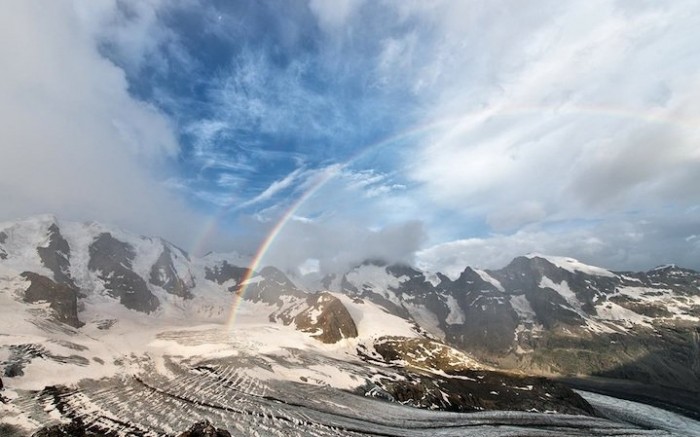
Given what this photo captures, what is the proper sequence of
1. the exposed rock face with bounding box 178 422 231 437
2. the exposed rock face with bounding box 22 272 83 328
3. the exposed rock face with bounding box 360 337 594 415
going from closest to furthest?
1. the exposed rock face with bounding box 178 422 231 437
2. the exposed rock face with bounding box 360 337 594 415
3. the exposed rock face with bounding box 22 272 83 328

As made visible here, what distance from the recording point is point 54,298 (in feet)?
633

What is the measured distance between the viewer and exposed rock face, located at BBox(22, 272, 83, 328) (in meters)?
185

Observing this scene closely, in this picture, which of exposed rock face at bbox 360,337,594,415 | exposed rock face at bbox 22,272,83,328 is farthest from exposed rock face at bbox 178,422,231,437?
exposed rock face at bbox 22,272,83,328

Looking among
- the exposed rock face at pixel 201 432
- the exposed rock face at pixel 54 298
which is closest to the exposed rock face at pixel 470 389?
the exposed rock face at pixel 201 432

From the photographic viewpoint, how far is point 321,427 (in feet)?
235

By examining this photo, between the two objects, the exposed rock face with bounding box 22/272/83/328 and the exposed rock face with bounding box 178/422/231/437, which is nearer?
the exposed rock face with bounding box 178/422/231/437

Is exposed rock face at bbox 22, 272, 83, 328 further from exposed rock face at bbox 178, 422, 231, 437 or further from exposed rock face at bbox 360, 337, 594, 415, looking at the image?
exposed rock face at bbox 178, 422, 231, 437

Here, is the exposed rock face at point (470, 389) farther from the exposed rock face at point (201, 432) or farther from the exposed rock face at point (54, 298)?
the exposed rock face at point (54, 298)

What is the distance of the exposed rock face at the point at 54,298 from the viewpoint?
18525cm

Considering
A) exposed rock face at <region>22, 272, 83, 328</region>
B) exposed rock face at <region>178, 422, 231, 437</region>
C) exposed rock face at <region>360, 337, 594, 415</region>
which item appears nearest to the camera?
exposed rock face at <region>178, 422, 231, 437</region>

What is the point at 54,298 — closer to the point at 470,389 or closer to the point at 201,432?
the point at 470,389

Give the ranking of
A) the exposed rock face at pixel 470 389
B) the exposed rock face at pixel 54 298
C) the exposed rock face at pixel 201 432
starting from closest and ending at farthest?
the exposed rock face at pixel 201 432 → the exposed rock face at pixel 470 389 → the exposed rock face at pixel 54 298

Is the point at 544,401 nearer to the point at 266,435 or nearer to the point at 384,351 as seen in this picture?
the point at 384,351

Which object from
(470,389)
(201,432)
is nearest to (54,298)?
(470,389)
